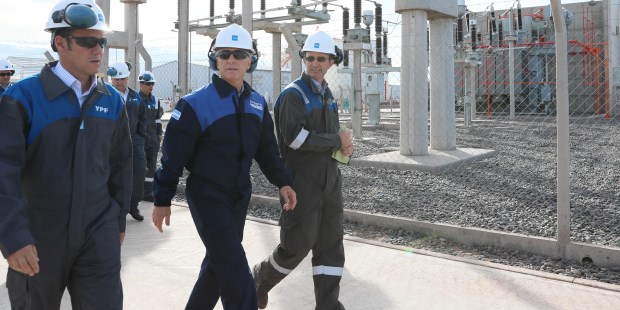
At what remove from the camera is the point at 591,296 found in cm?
431

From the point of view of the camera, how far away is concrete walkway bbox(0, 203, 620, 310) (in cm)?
424

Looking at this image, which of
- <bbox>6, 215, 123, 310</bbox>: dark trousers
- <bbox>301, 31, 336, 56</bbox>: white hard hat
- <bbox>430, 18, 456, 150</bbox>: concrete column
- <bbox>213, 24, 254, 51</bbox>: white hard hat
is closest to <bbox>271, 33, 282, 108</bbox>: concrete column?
<bbox>430, 18, 456, 150</bbox>: concrete column

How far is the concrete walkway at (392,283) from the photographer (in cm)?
424

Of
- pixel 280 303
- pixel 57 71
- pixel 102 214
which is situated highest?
pixel 57 71

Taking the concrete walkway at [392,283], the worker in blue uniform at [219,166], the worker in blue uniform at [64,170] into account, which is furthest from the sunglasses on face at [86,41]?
the concrete walkway at [392,283]

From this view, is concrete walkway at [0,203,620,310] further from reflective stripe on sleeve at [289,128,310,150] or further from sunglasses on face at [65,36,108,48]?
sunglasses on face at [65,36,108,48]

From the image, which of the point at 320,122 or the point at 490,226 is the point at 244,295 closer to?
the point at 320,122

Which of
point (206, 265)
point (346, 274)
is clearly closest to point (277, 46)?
point (346, 274)

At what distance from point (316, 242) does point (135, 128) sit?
4.00 metres

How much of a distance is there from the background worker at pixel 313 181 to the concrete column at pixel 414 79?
7.14 meters

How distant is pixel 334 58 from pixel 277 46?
40.1 feet

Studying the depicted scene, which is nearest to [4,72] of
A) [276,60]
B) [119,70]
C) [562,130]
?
[119,70]

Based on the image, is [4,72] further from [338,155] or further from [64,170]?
[64,170]

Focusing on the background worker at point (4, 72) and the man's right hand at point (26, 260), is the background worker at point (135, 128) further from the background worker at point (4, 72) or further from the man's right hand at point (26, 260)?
the man's right hand at point (26, 260)
